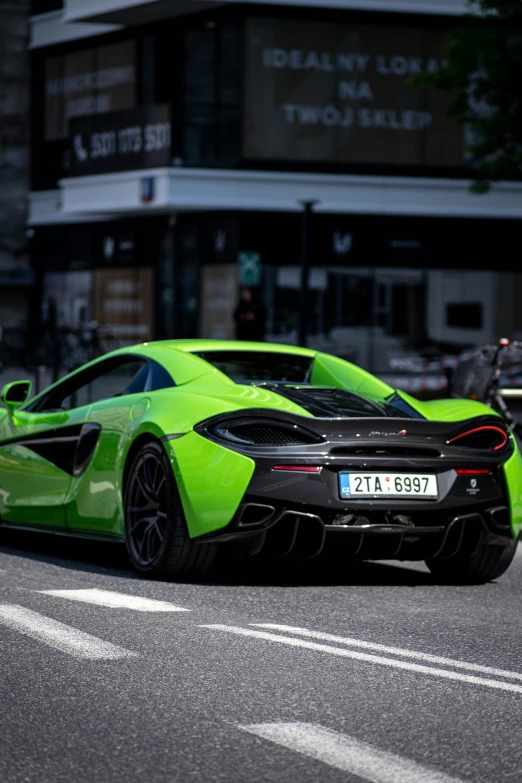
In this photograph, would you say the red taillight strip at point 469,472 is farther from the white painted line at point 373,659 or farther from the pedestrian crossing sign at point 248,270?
the pedestrian crossing sign at point 248,270

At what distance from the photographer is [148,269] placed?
37281 millimetres

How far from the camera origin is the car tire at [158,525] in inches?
304

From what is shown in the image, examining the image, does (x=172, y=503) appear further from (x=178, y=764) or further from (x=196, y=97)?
(x=196, y=97)

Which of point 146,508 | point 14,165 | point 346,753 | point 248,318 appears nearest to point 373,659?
point 346,753

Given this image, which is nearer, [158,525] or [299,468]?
[299,468]

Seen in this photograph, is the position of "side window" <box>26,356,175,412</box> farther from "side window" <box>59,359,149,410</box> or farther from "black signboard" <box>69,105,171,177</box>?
"black signboard" <box>69,105,171,177</box>

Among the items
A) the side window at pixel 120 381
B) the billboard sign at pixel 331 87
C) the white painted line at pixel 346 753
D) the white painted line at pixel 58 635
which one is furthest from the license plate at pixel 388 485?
the billboard sign at pixel 331 87

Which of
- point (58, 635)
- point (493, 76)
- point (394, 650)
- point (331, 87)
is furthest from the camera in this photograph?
point (331, 87)

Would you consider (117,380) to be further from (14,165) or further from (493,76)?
(14,165)

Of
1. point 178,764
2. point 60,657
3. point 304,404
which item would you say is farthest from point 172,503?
point 178,764

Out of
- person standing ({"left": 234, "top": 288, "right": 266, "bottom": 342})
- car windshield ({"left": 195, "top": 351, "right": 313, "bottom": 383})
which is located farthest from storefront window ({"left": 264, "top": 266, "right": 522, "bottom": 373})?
car windshield ({"left": 195, "top": 351, "right": 313, "bottom": 383})

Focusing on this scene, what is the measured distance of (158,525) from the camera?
7.87 meters

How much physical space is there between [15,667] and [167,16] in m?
30.9

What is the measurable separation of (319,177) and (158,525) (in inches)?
1057
